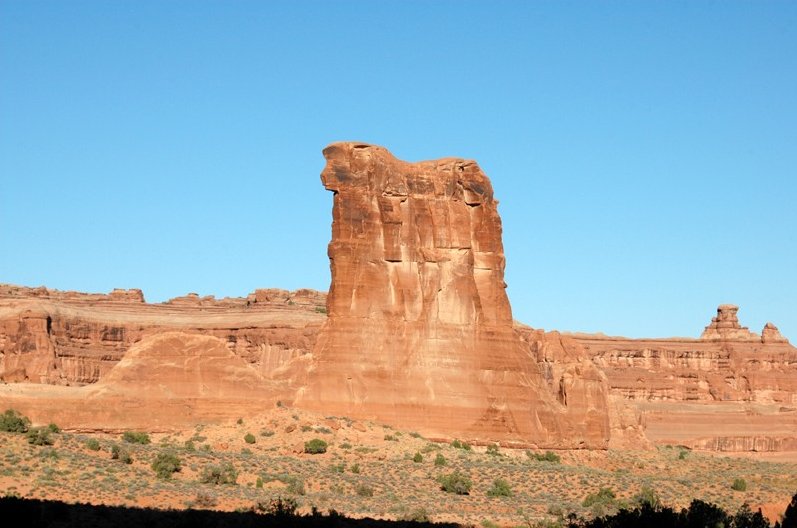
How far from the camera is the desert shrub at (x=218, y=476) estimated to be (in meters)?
47.2

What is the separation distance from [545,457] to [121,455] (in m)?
19.2

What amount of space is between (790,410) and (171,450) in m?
82.0

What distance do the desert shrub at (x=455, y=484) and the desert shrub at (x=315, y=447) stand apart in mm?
5343

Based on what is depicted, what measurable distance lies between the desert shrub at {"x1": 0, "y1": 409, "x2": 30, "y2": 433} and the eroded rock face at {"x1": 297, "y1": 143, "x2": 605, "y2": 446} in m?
12.5

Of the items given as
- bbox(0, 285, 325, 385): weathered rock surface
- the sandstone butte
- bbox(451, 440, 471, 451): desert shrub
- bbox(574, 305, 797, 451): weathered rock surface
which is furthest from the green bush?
bbox(574, 305, 797, 451): weathered rock surface

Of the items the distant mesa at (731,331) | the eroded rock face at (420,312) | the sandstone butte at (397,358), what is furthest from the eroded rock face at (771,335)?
the eroded rock face at (420,312)

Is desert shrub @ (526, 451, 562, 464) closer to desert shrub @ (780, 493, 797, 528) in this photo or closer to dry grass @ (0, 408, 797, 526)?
dry grass @ (0, 408, 797, 526)

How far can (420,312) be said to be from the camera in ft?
201

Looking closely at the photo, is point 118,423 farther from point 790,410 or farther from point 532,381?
point 790,410

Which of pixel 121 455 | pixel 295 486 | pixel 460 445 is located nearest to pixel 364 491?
pixel 295 486

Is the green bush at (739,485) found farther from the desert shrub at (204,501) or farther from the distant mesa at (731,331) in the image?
the distant mesa at (731,331)

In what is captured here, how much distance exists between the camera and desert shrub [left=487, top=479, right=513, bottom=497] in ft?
166

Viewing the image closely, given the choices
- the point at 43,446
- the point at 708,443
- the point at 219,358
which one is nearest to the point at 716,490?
the point at 219,358

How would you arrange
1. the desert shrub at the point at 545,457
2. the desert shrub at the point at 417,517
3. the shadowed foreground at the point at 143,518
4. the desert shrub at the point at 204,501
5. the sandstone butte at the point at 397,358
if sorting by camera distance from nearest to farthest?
the shadowed foreground at the point at 143,518 < the desert shrub at the point at 204,501 < the desert shrub at the point at 417,517 < the sandstone butte at the point at 397,358 < the desert shrub at the point at 545,457
